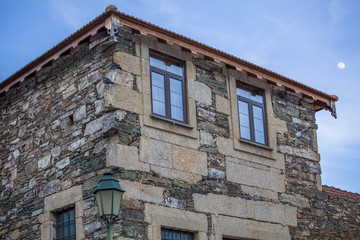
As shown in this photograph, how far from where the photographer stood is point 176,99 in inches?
453

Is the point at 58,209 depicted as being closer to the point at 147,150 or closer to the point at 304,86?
the point at 147,150

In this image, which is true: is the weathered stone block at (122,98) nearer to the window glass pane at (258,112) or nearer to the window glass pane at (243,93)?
the window glass pane at (243,93)

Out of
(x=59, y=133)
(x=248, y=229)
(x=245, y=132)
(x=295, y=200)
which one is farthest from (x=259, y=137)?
(x=59, y=133)

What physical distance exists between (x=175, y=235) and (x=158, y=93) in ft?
8.01

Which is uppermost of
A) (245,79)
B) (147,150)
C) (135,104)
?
(245,79)

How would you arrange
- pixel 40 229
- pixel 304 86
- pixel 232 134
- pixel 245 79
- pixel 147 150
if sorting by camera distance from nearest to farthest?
pixel 147 150, pixel 40 229, pixel 232 134, pixel 245 79, pixel 304 86

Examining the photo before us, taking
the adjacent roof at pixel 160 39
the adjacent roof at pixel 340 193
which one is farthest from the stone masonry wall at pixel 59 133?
the adjacent roof at pixel 340 193

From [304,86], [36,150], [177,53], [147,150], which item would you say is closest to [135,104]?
[147,150]

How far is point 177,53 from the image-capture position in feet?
38.5

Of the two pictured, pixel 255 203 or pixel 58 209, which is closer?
pixel 58 209

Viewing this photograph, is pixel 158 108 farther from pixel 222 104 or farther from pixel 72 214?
pixel 72 214

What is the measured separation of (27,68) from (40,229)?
3.06 meters

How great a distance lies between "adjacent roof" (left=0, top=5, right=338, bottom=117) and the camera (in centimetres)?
1070

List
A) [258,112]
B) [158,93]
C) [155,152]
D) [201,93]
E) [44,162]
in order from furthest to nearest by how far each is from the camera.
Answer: [258,112] < [201,93] < [44,162] < [158,93] < [155,152]
